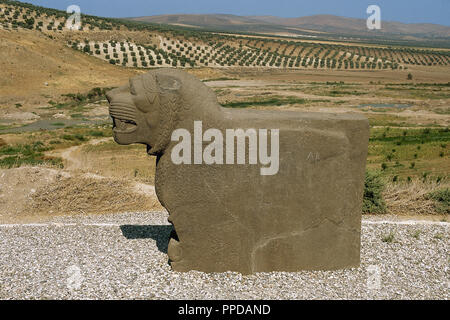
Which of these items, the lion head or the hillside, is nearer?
the lion head

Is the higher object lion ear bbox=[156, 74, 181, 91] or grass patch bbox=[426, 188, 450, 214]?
lion ear bbox=[156, 74, 181, 91]

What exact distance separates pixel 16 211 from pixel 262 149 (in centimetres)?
847

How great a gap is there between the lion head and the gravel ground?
221 centimetres

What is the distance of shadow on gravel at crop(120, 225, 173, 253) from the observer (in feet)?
30.2

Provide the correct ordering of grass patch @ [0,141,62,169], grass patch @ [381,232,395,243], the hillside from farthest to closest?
the hillside, grass patch @ [0,141,62,169], grass patch @ [381,232,395,243]

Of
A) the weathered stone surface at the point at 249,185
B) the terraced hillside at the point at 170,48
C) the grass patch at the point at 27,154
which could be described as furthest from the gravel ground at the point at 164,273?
the terraced hillside at the point at 170,48

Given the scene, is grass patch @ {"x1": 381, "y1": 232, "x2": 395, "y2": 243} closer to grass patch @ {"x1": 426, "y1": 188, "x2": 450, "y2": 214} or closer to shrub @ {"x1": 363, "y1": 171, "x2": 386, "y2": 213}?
shrub @ {"x1": 363, "y1": 171, "x2": 386, "y2": 213}

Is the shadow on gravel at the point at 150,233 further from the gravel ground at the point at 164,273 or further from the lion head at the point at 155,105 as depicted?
the lion head at the point at 155,105

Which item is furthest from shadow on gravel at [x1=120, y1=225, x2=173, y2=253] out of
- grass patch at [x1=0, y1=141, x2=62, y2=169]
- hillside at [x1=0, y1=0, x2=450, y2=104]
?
hillside at [x1=0, y1=0, x2=450, y2=104]

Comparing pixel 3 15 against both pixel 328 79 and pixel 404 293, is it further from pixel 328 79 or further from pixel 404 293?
pixel 404 293

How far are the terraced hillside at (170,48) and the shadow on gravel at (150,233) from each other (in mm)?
46101

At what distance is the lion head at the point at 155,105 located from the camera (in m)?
7.18

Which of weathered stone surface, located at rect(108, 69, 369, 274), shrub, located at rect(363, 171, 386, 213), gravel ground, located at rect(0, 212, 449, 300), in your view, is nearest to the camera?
gravel ground, located at rect(0, 212, 449, 300)

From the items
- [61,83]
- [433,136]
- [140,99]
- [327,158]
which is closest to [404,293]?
[327,158]
